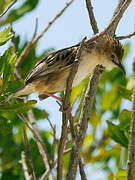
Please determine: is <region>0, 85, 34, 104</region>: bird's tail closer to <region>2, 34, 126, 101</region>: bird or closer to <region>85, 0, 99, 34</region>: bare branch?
<region>2, 34, 126, 101</region>: bird

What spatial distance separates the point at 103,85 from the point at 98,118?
22.7 inches

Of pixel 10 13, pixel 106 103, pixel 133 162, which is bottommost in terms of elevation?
pixel 133 162

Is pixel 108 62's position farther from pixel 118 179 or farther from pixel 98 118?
pixel 118 179

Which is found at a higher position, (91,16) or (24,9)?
(24,9)

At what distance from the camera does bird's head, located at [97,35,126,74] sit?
4.14 meters

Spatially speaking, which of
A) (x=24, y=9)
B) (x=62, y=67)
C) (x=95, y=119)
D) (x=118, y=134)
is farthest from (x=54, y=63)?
(x=95, y=119)

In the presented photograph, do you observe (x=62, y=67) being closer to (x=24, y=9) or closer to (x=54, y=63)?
(x=54, y=63)

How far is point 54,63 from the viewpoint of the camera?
3746 millimetres

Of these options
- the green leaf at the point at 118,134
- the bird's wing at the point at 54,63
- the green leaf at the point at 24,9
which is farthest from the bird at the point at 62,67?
the green leaf at the point at 24,9

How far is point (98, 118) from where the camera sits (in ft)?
16.1

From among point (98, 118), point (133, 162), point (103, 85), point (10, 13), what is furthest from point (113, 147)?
point (10, 13)

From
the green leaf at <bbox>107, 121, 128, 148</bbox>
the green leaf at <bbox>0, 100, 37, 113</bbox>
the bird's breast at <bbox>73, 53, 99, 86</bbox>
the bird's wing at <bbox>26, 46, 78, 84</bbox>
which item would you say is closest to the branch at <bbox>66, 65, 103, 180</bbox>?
the bird's breast at <bbox>73, 53, 99, 86</bbox>

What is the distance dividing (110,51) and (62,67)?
Result: 2.63ft

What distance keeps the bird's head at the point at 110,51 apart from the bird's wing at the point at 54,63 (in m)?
0.54
